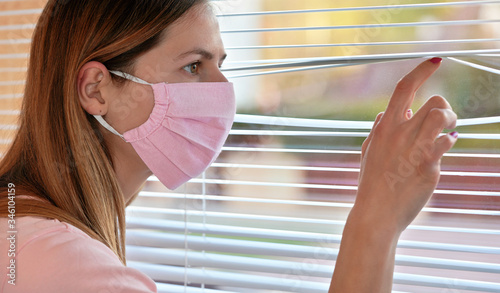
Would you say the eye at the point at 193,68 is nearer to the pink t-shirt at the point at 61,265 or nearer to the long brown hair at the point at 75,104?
the long brown hair at the point at 75,104

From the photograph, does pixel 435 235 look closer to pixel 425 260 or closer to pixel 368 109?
pixel 425 260

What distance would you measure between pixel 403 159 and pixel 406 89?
0.11m

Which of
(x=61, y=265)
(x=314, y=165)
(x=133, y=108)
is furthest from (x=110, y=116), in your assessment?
(x=314, y=165)

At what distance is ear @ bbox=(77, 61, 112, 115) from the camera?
3.09 ft

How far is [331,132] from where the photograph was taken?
113 cm

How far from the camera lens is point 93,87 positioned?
3.13 feet

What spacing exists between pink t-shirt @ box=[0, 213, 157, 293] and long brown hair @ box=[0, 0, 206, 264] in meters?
0.10

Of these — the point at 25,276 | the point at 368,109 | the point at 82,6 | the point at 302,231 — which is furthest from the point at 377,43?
the point at 25,276

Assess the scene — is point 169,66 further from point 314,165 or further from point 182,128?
point 314,165

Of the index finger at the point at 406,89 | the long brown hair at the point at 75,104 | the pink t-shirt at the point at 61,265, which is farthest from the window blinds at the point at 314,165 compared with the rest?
the pink t-shirt at the point at 61,265

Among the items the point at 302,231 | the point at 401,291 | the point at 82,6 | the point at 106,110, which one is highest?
the point at 82,6

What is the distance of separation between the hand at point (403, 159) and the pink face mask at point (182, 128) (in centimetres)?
31

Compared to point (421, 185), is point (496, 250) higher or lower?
lower

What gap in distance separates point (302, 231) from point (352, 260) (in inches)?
16.2
